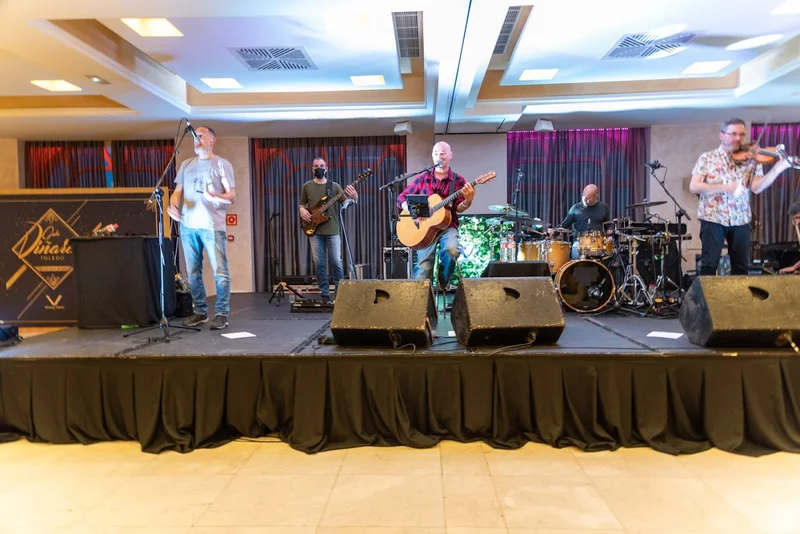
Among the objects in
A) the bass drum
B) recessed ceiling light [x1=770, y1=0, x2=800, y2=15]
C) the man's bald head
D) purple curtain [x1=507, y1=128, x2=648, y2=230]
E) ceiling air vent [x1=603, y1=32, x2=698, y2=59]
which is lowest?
the bass drum

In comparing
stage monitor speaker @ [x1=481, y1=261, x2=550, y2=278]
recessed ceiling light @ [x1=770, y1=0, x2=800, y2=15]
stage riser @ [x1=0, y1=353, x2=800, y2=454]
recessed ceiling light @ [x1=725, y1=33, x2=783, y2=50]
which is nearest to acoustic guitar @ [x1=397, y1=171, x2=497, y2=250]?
stage monitor speaker @ [x1=481, y1=261, x2=550, y2=278]

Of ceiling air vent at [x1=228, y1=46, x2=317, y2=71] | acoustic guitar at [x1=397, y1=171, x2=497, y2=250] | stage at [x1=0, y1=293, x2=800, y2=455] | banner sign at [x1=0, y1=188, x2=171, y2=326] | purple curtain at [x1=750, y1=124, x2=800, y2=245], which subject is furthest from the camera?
purple curtain at [x1=750, y1=124, x2=800, y2=245]

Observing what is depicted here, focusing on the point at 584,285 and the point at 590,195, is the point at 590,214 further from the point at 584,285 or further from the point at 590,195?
the point at 584,285

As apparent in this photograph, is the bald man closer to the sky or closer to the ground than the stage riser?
closer to the sky

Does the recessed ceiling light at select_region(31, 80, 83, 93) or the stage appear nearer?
the stage

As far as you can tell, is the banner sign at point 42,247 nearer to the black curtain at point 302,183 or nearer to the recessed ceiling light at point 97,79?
the recessed ceiling light at point 97,79

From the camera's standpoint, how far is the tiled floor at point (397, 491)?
5.92ft

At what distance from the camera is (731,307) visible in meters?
2.54

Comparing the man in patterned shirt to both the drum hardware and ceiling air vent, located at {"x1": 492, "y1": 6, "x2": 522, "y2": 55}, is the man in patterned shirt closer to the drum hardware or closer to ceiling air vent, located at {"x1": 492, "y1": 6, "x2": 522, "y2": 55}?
the drum hardware

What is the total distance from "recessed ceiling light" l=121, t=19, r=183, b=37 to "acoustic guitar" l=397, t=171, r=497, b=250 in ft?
10.1

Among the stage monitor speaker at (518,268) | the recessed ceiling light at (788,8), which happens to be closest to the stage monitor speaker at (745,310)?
the stage monitor speaker at (518,268)

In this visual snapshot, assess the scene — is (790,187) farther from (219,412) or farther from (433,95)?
(219,412)

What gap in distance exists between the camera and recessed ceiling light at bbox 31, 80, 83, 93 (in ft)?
20.0

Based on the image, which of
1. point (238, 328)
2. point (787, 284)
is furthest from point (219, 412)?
point (787, 284)
